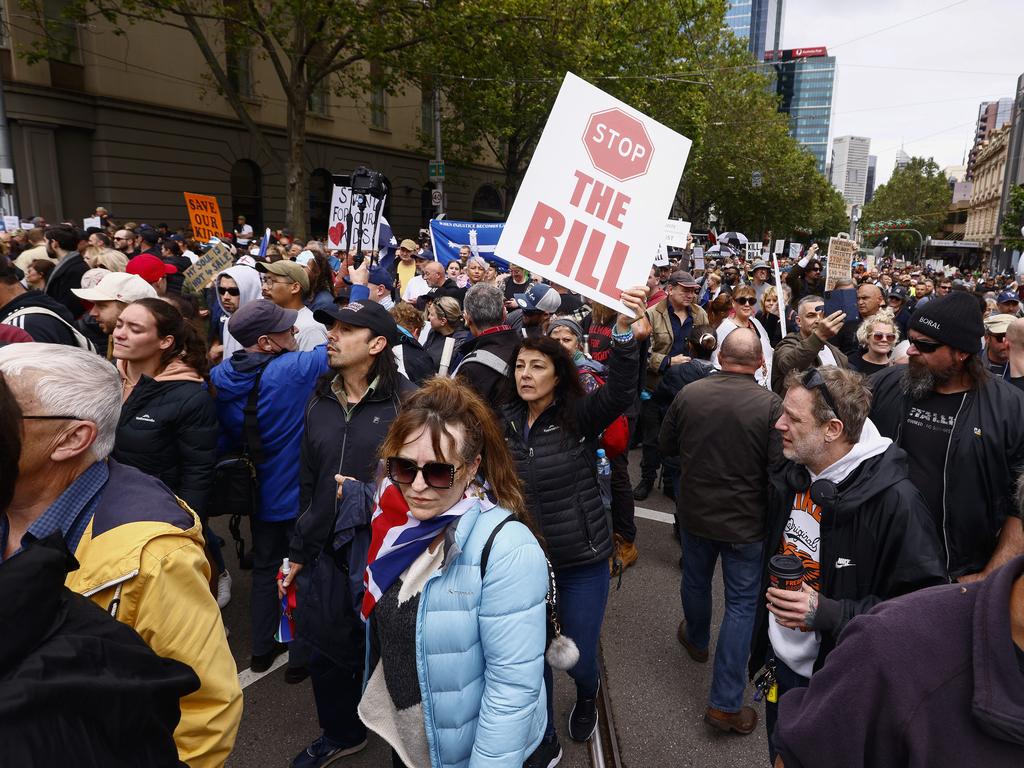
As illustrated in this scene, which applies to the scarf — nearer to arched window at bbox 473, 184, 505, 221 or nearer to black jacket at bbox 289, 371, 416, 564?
black jacket at bbox 289, 371, 416, 564

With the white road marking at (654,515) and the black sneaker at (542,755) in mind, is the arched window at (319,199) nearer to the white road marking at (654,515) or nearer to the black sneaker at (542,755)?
the white road marking at (654,515)

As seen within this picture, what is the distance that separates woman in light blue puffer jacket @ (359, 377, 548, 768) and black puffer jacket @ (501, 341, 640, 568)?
0.74 m

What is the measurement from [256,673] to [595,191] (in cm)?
315

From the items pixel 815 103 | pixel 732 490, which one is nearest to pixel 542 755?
pixel 732 490

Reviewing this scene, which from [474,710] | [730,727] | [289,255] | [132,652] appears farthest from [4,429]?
[289,255]

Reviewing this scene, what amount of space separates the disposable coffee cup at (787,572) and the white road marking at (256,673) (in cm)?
289

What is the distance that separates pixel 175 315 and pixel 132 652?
2.44 meters

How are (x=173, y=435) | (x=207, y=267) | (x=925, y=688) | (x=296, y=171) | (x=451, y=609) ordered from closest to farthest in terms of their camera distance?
(x=925, y=688)
(x=451, y=609)
(x=173, y=435)
(x=207, y=267)
(x=296, y=171)

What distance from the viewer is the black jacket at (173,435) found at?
3074mm

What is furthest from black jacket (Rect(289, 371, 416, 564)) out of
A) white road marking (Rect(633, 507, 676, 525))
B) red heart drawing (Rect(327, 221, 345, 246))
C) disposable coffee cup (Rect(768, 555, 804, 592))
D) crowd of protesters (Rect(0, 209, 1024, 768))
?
red heart drawing (Rect(327, 221, 345, 246))

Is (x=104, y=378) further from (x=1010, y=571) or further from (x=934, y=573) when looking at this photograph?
(x=934, y=573)

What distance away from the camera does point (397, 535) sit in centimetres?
201

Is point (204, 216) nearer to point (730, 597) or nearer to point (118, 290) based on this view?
point (118, 290)

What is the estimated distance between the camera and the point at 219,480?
11.2ft
